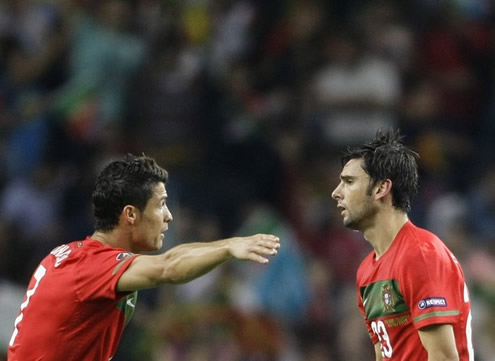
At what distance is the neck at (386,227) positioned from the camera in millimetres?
5762

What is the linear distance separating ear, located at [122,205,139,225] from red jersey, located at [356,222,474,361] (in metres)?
1.26

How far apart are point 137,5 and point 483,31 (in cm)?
369

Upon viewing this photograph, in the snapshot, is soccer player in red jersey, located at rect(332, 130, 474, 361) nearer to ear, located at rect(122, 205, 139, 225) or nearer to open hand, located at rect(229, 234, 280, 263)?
open hand, located at rect(229, 234, 280, 263)

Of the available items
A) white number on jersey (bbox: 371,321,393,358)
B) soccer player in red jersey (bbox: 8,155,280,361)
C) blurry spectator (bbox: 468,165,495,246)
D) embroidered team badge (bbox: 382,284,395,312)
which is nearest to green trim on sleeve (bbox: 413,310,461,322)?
embroidered team badge (bbox: 382,284,395,312)

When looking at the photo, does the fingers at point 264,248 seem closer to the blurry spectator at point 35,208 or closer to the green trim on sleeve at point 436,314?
the green trim on sleeve at point 436,314

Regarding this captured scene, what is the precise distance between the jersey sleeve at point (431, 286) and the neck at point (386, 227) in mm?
326

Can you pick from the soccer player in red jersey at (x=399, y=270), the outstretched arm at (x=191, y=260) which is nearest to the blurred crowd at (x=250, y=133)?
the soccer player in red jersey at (x=399, y=270)

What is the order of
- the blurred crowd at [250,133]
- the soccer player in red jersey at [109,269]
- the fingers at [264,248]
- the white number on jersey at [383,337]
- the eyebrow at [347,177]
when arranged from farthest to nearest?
1. the blurred crowd at [250,133]
2. the eyebrow at [347,177]
3. the white number on jersey at [383,337]
4. the soccer player in red jersey at [109,269]
5. the fingers at [264,248]

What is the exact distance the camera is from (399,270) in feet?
17.9

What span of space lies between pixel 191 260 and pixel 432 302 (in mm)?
1161

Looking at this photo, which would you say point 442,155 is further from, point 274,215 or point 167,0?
point 167,0

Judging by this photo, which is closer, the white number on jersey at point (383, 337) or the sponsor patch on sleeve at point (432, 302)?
the sponsor patch on sleeve at point (432, 302)

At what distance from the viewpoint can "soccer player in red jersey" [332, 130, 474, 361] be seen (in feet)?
17.4

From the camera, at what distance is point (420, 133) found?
11.2m
